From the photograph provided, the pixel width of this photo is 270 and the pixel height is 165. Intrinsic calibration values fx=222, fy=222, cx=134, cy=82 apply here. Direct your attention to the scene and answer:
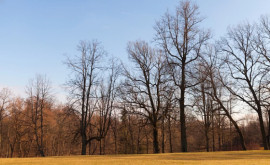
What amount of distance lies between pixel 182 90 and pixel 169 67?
2646 millimetres

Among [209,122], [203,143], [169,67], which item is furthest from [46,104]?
[203,143]

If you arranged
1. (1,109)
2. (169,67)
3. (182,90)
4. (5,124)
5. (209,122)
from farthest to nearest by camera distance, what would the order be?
(5,124), (1,109), (209,122), (169,67), (182,90)

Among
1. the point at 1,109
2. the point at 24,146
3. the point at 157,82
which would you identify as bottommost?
the point at 24,146

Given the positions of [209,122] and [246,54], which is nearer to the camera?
[246,54]

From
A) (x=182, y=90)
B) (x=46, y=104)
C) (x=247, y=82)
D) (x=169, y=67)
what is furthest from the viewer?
(x=46, y=104)

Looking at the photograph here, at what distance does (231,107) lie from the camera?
3312 centimetres

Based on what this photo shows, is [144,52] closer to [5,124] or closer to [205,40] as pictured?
[205,40]

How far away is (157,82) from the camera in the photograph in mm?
23594

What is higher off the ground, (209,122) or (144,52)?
(144,52)

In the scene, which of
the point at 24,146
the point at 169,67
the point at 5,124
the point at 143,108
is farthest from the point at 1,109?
the point at 169,67

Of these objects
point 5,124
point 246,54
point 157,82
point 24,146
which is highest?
point 246,54

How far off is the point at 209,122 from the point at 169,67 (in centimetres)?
1437

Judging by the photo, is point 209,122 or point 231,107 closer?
point 209,122

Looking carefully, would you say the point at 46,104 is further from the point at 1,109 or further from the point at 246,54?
the point at 246,54
